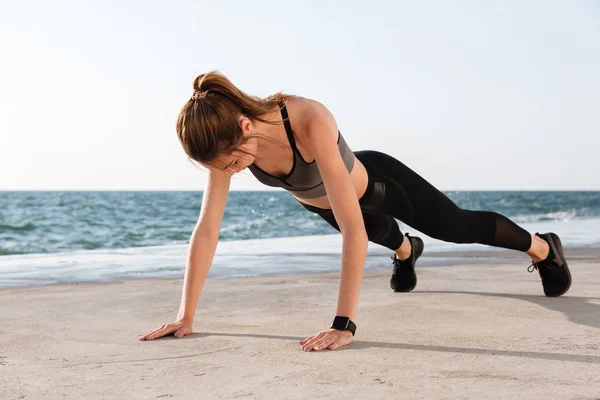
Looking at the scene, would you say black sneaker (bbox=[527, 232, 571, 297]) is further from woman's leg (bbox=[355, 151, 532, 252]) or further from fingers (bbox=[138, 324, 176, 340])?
fingers (bbox=[138, 324, 176, 340])

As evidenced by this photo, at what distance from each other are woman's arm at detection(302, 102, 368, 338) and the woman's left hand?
0.26 feet

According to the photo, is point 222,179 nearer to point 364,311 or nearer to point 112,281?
→ point 364,311

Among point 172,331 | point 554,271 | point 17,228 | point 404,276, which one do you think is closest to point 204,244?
point 172,331

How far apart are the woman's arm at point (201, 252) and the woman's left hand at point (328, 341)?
52 cm

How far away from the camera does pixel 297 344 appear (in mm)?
2400

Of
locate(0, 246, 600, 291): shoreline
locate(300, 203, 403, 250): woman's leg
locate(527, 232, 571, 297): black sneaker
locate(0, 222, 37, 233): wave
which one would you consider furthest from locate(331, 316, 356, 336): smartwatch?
locate(0, 222, 37, 233): wave

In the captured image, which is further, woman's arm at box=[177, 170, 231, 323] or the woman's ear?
woman's arm at box=[177, 170, 231, 323]

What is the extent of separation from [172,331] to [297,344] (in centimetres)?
50

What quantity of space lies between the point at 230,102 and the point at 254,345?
2.66 feet

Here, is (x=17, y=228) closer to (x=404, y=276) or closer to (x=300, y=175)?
(x=404, y=276)

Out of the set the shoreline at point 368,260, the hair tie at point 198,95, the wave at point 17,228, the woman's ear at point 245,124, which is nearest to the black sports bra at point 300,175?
the woman's ear at point 245,124

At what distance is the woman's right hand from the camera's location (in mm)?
2537

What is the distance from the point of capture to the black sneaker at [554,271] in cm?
348

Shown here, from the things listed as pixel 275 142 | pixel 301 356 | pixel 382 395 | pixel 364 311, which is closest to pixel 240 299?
pixel 364 311
